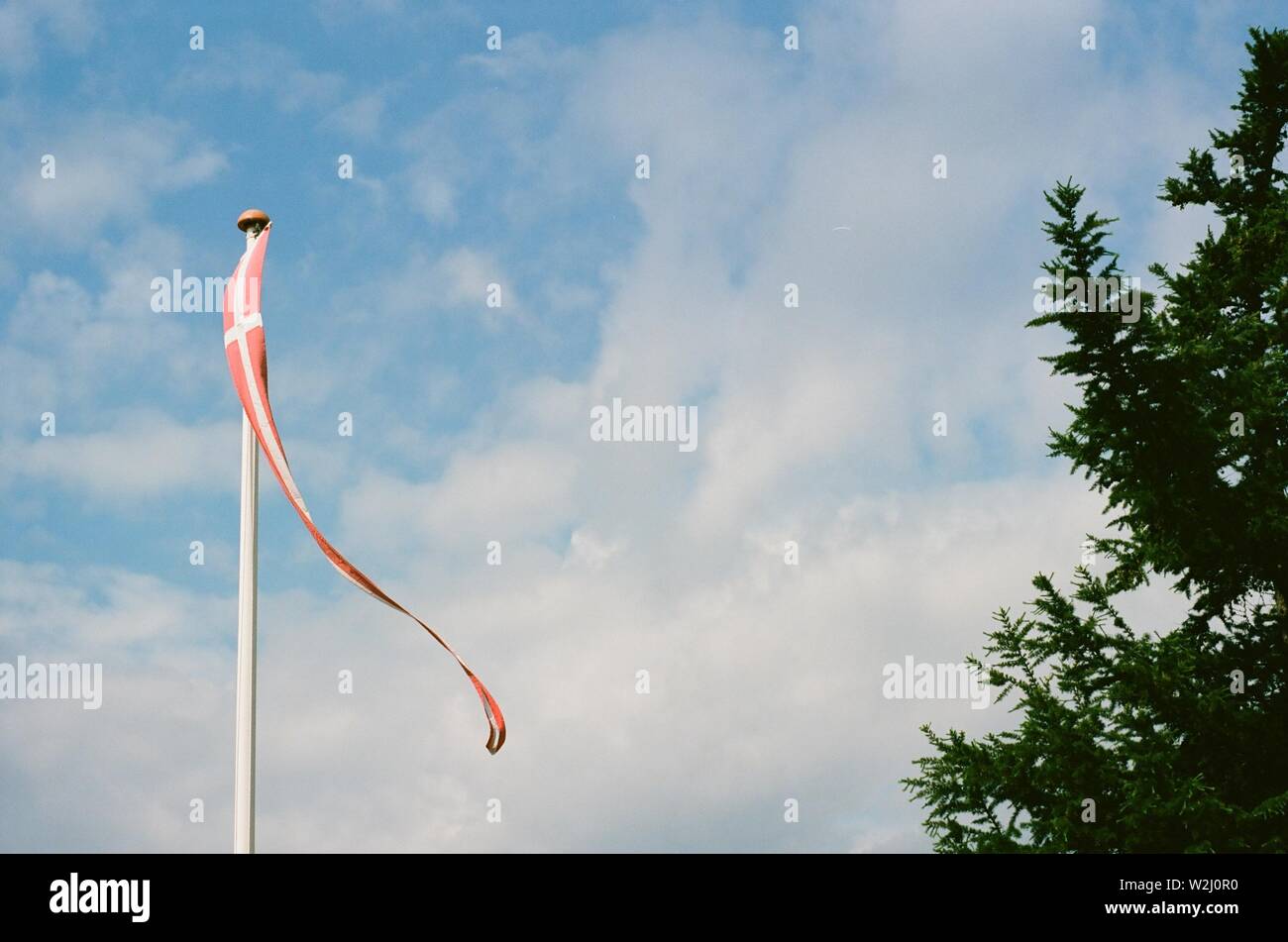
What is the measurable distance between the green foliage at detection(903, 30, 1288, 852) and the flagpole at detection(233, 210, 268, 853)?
9.02 m

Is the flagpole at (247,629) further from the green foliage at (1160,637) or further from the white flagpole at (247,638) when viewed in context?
the green foliage at (1160,637)

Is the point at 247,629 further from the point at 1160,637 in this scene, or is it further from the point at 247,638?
the point at 1160,637

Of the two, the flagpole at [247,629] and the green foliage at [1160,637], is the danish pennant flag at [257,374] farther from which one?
the green foliage at [1160,637]

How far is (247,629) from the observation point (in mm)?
9359

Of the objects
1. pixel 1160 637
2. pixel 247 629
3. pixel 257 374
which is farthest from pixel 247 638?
pixel 1160 637

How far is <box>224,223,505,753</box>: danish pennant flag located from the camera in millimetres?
9484

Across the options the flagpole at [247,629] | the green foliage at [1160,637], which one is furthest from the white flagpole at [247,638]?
the green foliage at [1160,637]

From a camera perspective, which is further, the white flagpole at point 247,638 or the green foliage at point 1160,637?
the green foliage at point 1160,637

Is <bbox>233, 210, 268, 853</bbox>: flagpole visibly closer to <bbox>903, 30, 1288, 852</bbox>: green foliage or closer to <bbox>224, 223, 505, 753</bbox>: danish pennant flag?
<bbox>224, 223, 505, 753</bbox>: danish pennant flag

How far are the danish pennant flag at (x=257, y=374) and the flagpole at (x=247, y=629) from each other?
0.16 meters

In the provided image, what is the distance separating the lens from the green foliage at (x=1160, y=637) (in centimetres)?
1359
